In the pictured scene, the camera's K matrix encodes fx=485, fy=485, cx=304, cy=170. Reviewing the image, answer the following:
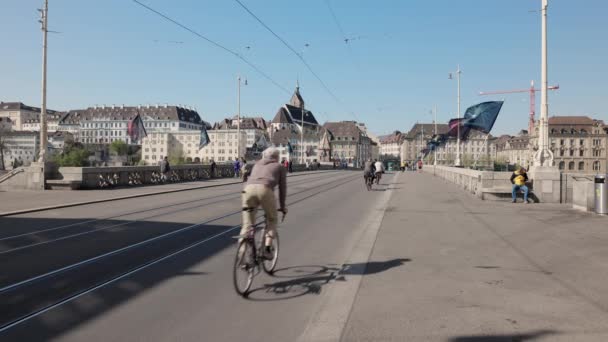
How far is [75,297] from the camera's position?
5.06 meters

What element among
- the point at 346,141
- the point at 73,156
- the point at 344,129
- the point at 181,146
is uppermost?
the point at 344,129

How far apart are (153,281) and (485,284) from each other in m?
3.92

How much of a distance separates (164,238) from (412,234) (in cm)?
475

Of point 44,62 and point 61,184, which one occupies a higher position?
point 44,62

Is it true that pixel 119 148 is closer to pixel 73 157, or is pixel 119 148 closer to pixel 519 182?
pixel 73 157

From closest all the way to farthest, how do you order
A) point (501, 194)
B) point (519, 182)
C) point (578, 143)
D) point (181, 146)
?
1. point (519, 182)
2. point (501, 194)
3. point (578, 143)
4. point (181, 146)

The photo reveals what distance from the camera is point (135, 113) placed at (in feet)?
589

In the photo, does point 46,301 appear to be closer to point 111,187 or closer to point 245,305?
point 245,305

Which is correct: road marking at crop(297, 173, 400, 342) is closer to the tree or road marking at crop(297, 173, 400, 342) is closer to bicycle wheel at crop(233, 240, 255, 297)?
bicycle wheel at crop(233, 240, 255, 297)

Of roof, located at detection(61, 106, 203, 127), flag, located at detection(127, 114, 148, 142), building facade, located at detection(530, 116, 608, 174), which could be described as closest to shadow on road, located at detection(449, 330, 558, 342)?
flag, located at detection(127, 114, 148, 142)

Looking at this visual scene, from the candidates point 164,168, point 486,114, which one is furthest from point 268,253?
point 164,168

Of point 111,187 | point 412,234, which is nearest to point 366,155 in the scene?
point 111,187

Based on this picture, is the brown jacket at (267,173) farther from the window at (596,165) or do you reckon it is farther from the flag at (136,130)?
the window at (596,165)

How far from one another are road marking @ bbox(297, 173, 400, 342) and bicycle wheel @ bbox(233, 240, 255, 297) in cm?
89
